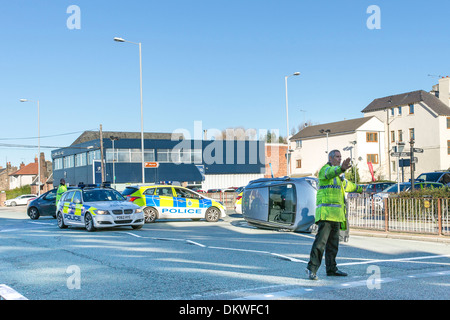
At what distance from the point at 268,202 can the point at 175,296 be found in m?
10.0

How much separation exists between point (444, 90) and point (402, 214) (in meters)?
48.4

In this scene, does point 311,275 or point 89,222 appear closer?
point 311,275

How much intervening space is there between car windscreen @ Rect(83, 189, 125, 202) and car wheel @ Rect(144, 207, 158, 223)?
235 cm

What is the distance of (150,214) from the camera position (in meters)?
20.2

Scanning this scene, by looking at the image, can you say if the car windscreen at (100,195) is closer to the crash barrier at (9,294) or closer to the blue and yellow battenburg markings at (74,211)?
the blue and yellow battenburg markings at (74,211)

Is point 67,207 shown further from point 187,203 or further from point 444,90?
point 444,90

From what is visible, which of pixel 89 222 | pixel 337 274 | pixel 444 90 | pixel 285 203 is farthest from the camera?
pixel 444 90

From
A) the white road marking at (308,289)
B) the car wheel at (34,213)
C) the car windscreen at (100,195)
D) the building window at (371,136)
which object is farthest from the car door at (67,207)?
the building window at (371,136)

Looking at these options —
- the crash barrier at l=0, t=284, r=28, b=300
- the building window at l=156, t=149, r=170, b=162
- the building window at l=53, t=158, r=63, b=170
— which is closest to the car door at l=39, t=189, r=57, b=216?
the crash barrier at l=0, t=284, r=28, b=300

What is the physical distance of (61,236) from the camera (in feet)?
49.2

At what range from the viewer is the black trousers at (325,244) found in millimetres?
7578

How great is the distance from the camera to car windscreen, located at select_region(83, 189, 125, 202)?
1738 centimetres

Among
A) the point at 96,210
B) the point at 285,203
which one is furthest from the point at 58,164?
the point at 285,203
